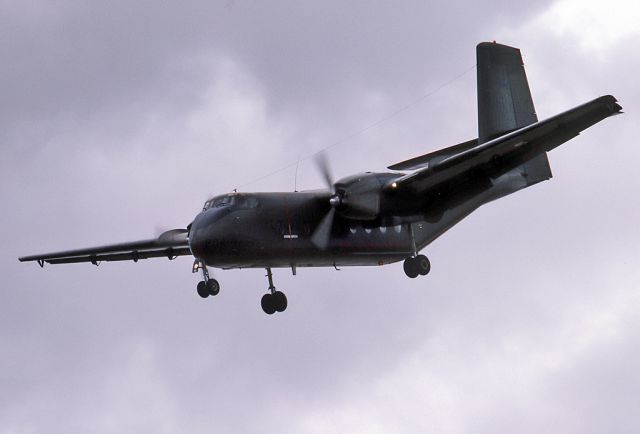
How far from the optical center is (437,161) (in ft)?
130

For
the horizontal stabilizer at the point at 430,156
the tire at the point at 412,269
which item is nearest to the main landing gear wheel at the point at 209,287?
the tire at the point at 412,269

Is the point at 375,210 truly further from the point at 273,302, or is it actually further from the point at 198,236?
the point at 198,236

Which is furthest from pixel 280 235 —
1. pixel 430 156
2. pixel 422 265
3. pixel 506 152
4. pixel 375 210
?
pixel 506 152

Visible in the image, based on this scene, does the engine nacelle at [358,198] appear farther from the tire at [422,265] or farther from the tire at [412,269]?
the tire at [422,265]

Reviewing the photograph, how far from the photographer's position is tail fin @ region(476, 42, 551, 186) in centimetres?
4441

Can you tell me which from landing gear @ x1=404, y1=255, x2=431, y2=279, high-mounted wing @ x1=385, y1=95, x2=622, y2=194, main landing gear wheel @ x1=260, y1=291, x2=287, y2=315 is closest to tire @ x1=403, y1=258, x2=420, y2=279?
landing gear @ x1=404, y1=255, x2=431, y2=279

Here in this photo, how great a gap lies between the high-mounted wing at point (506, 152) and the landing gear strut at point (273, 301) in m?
6.02

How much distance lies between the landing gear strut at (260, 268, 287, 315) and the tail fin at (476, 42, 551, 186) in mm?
9366

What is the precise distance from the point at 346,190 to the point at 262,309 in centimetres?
604

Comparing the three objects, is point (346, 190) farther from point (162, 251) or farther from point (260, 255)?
point (162, 251)

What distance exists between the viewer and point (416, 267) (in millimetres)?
41219

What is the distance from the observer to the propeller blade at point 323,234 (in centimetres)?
3966

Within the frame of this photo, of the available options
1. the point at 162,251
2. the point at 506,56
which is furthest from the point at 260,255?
the point at 506,56

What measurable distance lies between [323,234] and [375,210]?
1.94 metres
